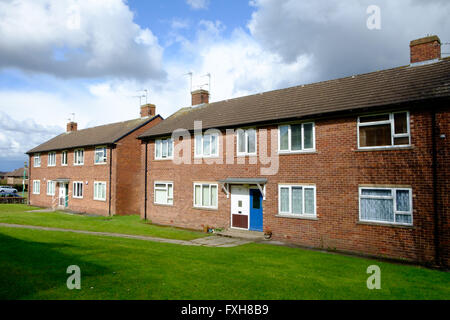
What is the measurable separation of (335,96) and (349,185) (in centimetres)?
425

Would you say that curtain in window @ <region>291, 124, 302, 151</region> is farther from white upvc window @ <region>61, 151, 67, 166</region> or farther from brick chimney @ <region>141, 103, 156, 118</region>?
white upvc window @ <region>61, 151, 67, 166</region>

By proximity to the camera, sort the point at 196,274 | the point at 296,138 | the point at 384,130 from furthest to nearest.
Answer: the point at 296,138 → the point at 384,130 → the point at 196,274

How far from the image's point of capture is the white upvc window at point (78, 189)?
95.8 feet

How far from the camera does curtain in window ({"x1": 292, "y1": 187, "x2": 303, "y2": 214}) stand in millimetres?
14538

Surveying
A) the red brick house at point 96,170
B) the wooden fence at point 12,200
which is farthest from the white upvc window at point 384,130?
the wooden fence at point 12,200

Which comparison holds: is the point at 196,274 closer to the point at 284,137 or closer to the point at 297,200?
the point at 297,200

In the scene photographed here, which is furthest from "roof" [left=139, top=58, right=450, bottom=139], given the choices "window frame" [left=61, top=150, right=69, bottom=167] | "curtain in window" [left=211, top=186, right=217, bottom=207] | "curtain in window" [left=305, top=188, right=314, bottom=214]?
"window frame" [left=61, top=150, right=69, bottom=167]

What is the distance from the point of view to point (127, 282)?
7840mm

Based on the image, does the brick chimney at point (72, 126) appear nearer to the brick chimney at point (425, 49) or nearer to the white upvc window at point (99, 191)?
the white upvc window at point (99, 191)

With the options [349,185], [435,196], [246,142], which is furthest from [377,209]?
[246,142]

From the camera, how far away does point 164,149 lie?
2117cm

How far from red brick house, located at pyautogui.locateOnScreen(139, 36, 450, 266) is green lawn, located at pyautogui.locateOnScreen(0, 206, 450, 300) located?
1568 mm
